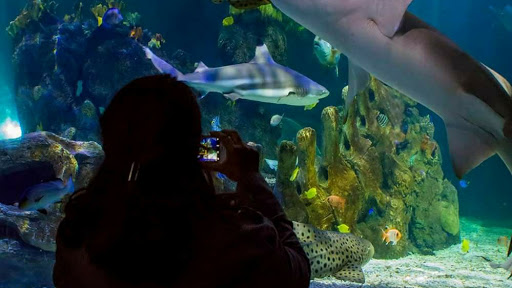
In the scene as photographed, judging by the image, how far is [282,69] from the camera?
5238mm

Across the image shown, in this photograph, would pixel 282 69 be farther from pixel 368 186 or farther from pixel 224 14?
pixel 224 14

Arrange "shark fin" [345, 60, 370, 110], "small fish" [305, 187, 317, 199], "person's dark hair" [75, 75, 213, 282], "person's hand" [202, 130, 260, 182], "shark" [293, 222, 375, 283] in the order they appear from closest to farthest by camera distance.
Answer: "person's dark hair" [75, 75, 213, 282], "person's hand" [202, 130, 260, 182], "shark fin" [345, 60, 370, 110], "shark" [293, 222, 375, 283], "small fish" [305, 187, 317, 199]

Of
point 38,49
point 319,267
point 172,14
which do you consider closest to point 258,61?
point 319,267

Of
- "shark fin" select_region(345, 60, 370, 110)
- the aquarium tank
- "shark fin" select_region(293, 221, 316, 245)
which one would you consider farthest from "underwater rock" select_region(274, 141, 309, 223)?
"shark fin" select_region(345, 60, 370, 110)

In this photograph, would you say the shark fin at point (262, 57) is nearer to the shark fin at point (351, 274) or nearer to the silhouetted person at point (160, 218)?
the shark fin at point (351, 274)

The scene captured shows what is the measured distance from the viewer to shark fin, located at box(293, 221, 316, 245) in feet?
16.2

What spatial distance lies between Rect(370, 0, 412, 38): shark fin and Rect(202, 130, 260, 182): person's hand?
1.06 meters

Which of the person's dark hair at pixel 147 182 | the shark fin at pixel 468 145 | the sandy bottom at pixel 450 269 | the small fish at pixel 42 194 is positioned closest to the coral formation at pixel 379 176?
the sandy bottom at pixel 450 269

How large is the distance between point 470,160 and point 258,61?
3.52 m

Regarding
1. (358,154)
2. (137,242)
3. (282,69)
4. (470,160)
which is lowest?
(358,154)

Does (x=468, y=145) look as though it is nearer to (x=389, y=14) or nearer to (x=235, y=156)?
(x=389, y=14)

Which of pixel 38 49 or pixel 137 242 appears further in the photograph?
pixel 38 49

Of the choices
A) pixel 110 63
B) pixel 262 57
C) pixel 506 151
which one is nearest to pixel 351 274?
pixel 506 151

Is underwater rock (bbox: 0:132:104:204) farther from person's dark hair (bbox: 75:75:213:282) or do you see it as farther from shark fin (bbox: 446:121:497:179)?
shark fin (bbox: 446:121:497:179)
